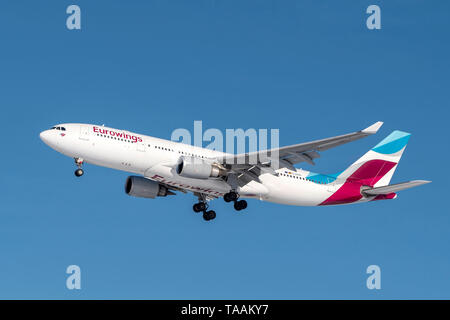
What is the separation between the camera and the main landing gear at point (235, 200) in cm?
4678

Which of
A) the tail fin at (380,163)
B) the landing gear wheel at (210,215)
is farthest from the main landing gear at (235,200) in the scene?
the tail fin at (380,163)

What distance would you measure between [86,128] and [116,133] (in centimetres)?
186

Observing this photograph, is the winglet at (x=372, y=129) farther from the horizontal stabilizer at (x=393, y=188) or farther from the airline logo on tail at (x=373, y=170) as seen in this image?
the airline logo on tail at (x=373, y=170)

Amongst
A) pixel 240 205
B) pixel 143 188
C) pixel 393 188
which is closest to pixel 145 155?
pixel 143 188

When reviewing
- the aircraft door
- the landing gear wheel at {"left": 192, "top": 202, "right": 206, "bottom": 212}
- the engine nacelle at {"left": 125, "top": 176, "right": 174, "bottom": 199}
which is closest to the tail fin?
the landing gear wheel at {"left": 192, "top": 202, "right": 206, "bottom": 212}

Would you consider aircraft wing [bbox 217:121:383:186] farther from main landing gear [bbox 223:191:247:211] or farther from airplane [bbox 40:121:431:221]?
main landing gear [bbox 223:191:247:211]

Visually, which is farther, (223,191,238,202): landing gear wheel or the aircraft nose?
(223,191,238,202): landing gear wheel

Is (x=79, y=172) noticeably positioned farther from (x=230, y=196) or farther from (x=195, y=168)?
(x=230, y=196)

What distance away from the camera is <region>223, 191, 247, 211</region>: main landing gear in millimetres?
46781

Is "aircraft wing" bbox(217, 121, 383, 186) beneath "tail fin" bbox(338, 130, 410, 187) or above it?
beneath

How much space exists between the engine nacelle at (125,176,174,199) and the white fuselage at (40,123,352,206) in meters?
3.08

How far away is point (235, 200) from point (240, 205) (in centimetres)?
66

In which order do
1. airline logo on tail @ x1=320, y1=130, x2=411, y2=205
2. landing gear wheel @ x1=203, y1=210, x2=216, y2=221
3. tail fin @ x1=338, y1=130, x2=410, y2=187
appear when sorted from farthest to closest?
tail fin @ x1=338, y1=130, x2=410, y2=187
airline logo on tail @ x1=320, y1=130, x2=411, y2=205
landing gear wheel @ x1=203, y1=210, x2=216, y2=221

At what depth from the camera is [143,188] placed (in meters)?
49.3
